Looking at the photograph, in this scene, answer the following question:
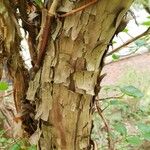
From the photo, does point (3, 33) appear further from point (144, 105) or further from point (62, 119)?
point (144, 105)

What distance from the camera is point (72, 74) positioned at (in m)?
0.49

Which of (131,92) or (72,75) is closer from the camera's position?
(72,75)

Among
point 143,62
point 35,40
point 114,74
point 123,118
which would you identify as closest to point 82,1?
point 35,40

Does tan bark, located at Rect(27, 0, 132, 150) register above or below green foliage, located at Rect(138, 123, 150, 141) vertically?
above

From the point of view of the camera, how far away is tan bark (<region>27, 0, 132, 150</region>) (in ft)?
1.44

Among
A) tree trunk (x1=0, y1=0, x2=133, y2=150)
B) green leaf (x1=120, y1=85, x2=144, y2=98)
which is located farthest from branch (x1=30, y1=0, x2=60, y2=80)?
green leaf (x1=120, y1=85, x2=144, y2=98)

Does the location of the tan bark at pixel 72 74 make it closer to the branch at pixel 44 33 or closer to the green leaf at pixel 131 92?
the branch at pixel 44 33

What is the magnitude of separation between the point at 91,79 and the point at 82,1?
0.43ft

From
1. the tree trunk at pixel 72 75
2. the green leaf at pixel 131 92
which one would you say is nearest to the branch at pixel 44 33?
the tree trunk at pixel 72 75

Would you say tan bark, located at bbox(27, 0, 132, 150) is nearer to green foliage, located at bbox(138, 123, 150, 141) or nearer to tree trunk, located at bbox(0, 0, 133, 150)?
tree trunk, located at bbox(0, 0, 133, 150)

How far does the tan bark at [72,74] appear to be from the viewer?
17.3 inches

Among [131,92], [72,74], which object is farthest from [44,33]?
[131,92]

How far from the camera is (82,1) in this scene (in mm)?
422

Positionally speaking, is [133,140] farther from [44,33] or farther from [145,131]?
[44,33]
